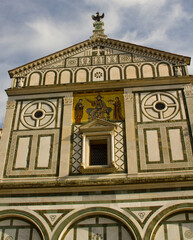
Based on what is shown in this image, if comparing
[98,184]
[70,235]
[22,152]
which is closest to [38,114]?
[22,152]

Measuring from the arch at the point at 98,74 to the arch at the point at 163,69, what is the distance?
2.28 meters

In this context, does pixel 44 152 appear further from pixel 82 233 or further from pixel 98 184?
pixel 82 233

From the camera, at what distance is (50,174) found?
40.4 feet

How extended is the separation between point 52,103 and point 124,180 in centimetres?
454

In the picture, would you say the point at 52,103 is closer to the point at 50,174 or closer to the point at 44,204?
the point at 50,174

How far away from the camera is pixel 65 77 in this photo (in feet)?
49.1

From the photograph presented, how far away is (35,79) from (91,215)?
6.58 meters

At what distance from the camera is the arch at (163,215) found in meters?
10.7

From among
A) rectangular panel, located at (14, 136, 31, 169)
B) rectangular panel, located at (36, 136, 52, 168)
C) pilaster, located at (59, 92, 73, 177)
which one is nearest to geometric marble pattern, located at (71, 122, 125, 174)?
pilaster, located at (59, 92, 73, 177)

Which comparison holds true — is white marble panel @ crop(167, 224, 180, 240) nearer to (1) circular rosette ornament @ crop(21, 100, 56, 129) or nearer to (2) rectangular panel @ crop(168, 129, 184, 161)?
(2) rectangular panel @ crop(168, 129, 184, 161)

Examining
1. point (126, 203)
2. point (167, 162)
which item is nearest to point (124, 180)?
point (126, 203)

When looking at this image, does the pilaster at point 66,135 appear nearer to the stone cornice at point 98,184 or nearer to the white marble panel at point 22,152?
the stone cornice at point 98,184

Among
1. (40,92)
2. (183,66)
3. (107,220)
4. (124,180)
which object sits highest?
(183,66)

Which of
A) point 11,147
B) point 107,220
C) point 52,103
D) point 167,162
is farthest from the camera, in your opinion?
point 52,103
